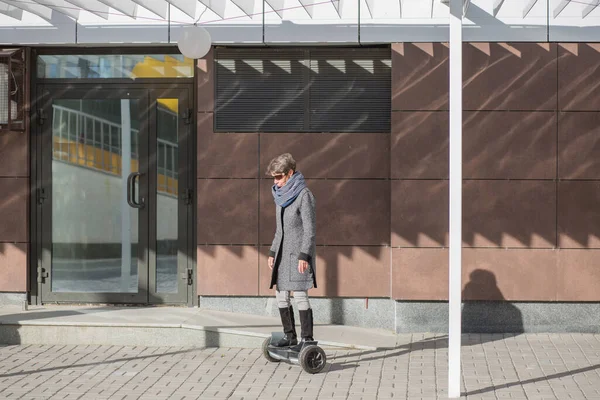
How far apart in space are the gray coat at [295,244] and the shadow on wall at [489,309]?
251 cm

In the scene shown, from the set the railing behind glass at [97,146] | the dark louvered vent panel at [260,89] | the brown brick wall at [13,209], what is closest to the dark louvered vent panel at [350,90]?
the dark louvered vent panel at [260,89]

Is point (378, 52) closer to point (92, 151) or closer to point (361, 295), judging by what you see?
point (361, 295)

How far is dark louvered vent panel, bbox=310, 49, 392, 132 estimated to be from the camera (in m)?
11.0

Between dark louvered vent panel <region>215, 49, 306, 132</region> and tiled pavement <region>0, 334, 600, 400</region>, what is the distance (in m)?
2.57

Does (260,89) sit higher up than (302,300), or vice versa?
(260,89)

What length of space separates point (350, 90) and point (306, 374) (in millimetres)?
3595

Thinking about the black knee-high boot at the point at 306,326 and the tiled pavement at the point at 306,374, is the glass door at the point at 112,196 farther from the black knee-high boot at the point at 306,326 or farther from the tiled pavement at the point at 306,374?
the black knee-high boot at the point at 306,326

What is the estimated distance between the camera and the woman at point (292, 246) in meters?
8.66

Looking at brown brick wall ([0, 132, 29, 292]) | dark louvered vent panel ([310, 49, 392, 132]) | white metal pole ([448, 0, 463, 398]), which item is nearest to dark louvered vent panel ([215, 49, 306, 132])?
dark louvered vent panel ([310, 49, 392, 132])

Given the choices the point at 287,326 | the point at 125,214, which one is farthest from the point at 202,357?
the point at 125,214

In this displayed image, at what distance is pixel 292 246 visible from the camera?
879 centimetres

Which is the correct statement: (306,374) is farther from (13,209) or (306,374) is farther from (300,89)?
(13,209)

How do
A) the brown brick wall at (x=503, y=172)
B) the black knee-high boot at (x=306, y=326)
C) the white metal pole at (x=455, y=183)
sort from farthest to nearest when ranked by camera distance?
1. the brown brick wall at (x=503, y=172)
2. the black knee-high boot at (x=306, y=326)
3. the white metal pole at (x=455, y=183)

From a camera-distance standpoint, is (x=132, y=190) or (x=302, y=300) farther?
(x=132, y=190)
